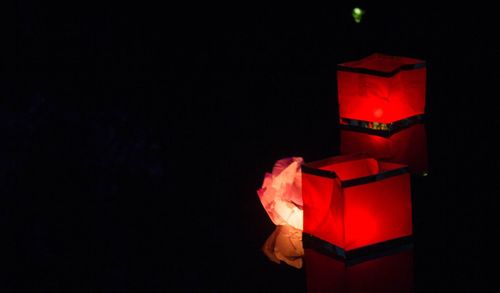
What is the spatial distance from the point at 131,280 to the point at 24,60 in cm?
272

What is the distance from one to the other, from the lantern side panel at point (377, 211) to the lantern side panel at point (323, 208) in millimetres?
48

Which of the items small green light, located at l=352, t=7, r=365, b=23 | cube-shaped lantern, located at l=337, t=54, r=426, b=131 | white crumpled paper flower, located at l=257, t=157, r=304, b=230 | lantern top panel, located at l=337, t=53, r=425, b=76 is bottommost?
white crumpled paper flower, located at l=257, t=157, r=304, b=230

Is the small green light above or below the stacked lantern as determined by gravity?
above

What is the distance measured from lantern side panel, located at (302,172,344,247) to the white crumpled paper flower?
1.54 feet

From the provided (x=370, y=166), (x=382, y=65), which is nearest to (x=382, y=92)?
(x=382, y=65)

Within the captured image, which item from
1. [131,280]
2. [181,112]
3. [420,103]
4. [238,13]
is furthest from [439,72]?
[131,280]

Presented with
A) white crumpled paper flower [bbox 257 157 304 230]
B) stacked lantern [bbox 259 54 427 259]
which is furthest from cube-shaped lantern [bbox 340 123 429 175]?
white crumpled paper flower [bbox 257 157 304 230]

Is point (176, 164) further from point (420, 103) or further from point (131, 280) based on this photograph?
point (420, 103)

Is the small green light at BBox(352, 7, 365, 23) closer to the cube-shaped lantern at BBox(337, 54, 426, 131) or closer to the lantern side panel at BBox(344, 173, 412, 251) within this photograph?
the cube-shaped lantern at BBox(337, 54, 426, 131)

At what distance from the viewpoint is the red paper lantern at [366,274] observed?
140 inches

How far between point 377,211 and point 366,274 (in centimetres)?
35

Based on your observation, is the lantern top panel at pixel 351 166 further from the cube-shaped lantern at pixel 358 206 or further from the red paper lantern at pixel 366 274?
the red paper lantern at pixel 366 274

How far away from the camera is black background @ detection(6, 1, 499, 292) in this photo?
5520mm

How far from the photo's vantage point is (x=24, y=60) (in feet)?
19.8
